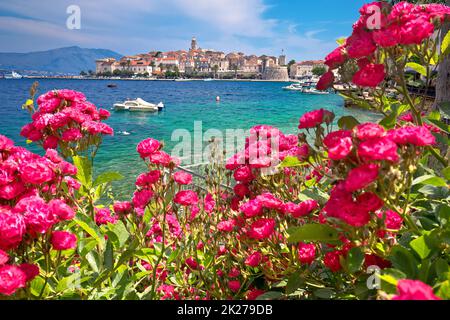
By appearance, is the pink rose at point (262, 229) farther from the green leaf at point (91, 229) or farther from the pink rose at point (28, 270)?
the pink rose at point (28, 270)

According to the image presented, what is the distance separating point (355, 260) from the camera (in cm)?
153

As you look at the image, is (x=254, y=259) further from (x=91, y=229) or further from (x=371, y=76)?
(x=371, y=76)

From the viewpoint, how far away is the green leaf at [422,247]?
1.42 metres

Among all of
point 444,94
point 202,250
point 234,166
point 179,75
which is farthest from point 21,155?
point 179,75

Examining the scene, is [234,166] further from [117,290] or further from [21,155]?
[21,155]

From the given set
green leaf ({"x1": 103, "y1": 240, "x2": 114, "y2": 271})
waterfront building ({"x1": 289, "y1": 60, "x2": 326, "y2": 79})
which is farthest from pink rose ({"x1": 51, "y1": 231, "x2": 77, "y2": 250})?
waterfront building ({"x1": 289, "y1": 60, "x2": 326, "y2": 79})

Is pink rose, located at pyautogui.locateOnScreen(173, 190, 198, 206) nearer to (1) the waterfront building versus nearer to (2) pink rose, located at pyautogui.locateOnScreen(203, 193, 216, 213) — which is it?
(2) pink rose, located at pyautogui.locateOnScreen(203, 193, 216, 213)

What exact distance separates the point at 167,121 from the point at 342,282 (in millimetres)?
35990

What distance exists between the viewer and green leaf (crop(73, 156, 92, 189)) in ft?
8.09

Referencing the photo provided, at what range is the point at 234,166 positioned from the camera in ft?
8.48

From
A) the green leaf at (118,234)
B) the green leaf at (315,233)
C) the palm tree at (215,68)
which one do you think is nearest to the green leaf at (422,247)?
the green leaf at (315,233)

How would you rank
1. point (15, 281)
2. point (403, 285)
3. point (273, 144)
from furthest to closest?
point (273, 144), point (15, 281), point (403, 285)

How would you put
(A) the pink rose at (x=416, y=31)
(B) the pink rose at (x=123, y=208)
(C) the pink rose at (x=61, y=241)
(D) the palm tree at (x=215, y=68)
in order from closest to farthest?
(C) the pink rose at (x=61, y=241) → (A) the pink rose at (x=416, y=31) → (B) the pink rose at (x=123, y=208) → (D) the palm tree at (x=215, y=68)

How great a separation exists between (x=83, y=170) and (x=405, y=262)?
2.07m
